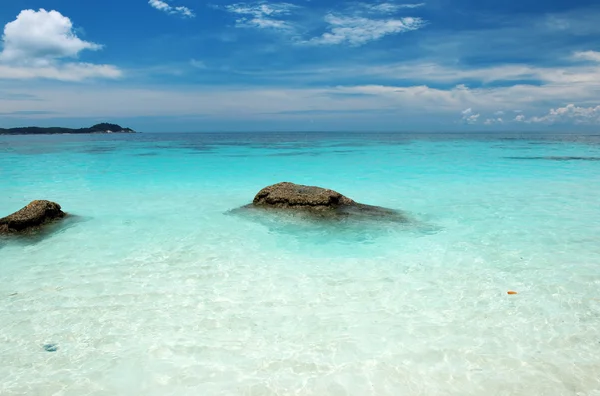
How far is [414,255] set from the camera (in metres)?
7.76

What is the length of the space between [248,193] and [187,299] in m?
9.76

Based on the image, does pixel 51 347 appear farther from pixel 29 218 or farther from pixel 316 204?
pixel 316 204

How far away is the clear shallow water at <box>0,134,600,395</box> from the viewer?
4207mm

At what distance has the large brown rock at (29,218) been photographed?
30.4 ft

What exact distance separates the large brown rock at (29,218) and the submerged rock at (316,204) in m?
5.20

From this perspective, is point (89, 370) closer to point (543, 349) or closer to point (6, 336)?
point (6, 336)

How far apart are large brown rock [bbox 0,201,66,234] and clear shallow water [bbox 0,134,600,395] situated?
0.60m

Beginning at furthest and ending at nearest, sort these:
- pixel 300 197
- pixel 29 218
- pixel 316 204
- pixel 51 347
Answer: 1. pixel 300 197
2. pixel 316 204
3. pixel 29 218
4. pixel 51 347

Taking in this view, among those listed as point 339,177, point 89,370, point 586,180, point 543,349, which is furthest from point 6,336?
point 586,180

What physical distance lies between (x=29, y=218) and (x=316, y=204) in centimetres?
684

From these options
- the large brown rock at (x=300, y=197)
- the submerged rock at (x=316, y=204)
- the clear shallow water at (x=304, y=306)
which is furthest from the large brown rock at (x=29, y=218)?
the large brown rock at (x=300, y=197)

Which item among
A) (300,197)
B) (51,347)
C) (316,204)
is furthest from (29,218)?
(316,204)

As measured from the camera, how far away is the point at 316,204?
10.9 metres

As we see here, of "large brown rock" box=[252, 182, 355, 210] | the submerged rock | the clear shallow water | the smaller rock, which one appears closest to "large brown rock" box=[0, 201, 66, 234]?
the clear shallow water
